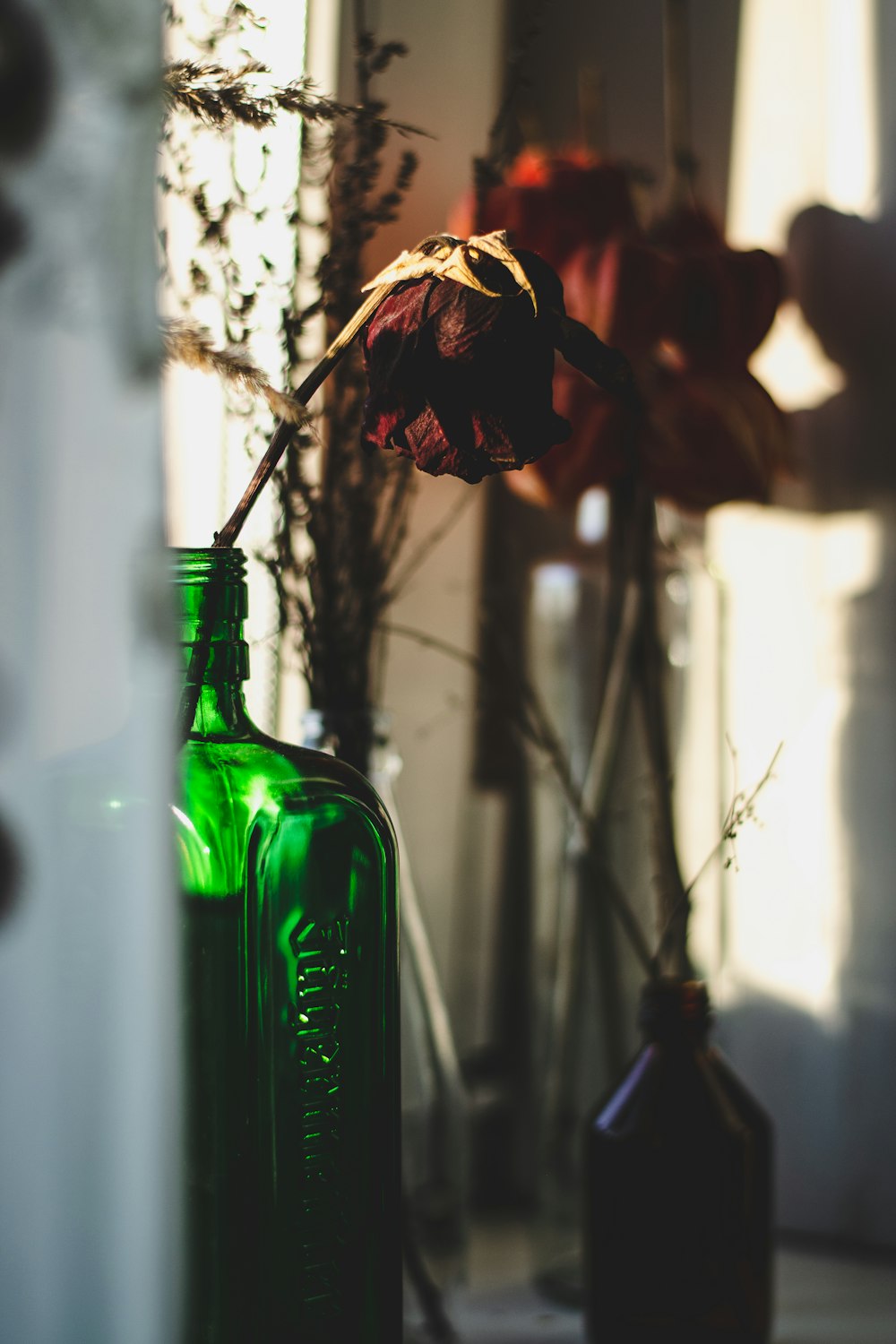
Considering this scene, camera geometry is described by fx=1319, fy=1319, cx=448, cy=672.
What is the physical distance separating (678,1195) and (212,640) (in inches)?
14.2

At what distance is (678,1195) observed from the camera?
62 centimetres

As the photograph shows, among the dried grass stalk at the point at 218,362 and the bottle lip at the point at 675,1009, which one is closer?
the dried grass stalk at the point at 218,362

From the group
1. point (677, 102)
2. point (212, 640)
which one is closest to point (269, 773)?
point (212, 640)

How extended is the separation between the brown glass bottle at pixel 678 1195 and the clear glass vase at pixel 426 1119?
68 mm

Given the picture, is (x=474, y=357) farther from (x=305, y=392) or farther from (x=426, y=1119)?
(x=426, y=1119)

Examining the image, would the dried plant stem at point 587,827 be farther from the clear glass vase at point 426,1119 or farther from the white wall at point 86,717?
the white wall at point 86,717

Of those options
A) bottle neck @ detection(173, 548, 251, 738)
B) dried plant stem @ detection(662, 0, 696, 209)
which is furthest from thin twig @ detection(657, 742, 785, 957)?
dried plant stem @ detection(662, 0, 696, 209)

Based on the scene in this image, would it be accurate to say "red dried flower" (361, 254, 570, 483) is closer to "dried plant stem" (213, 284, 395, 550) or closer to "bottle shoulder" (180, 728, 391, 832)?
"dried plant stem" (213, 284, 395, 550)

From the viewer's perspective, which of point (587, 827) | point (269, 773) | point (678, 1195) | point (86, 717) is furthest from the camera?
point (587, 827)

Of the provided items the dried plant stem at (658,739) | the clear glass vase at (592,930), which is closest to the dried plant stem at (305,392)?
the dried plant stem at (658,739)

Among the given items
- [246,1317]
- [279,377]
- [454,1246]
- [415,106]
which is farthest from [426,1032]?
[415,106]

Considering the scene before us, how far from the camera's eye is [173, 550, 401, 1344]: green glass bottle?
0.45 m

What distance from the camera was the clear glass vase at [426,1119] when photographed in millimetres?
655

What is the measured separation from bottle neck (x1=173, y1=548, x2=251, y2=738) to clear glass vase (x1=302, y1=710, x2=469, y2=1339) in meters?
0.17
